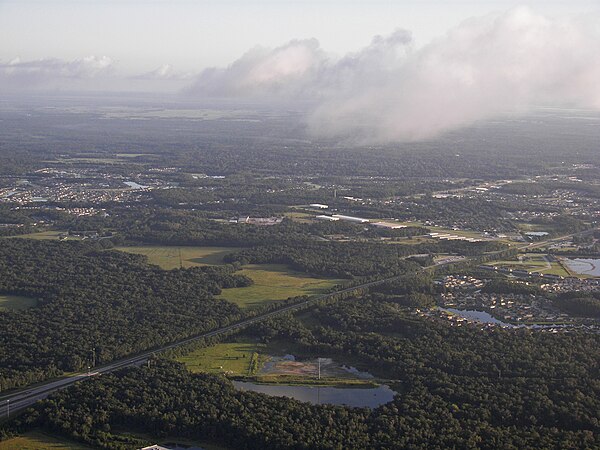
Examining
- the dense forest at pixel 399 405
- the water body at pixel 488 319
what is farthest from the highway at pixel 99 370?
the water body at pixel 488 319

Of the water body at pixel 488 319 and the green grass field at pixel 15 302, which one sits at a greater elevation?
the green grass field at pixel 15 302

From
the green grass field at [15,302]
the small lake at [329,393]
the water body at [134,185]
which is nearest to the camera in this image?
the small lake at [329,393]

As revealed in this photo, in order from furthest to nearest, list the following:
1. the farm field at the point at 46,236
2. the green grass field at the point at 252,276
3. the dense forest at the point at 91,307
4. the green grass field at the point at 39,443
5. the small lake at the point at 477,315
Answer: the farm field at the point at 46,236
the green grass field at the point at 252,276
the small lake at the point at 477,315
the dense forest at the point at 91,307
the green grass field at the point at 39,443

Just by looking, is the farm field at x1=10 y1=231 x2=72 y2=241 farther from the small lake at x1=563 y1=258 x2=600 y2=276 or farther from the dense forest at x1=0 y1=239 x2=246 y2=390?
the small lake at x1=563 y1=258 x2=600 y2=276

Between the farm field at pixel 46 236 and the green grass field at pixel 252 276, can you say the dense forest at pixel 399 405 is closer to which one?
the green grass field at pixel 252 276

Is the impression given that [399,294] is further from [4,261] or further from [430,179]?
[430,179]

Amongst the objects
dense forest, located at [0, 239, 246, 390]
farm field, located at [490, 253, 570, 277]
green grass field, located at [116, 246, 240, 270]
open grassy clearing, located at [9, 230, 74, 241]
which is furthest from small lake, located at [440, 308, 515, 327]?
open grassy clearing, located at [9, 230, 74, 241]
